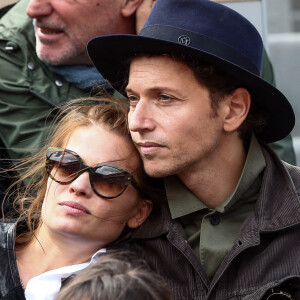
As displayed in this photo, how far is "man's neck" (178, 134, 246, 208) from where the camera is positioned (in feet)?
9.33

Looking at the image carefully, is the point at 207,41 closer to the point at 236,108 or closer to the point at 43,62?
the point at 236,108

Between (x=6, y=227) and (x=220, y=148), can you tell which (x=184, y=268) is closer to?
(x=220, y=148)

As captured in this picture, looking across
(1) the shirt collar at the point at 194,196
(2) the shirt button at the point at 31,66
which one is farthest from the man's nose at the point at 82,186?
(2) the shirt button at the point at 31,66

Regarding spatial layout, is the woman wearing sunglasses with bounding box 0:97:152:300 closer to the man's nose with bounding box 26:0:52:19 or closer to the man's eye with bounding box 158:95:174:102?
the man's eye with bounding box 158:95:174:102

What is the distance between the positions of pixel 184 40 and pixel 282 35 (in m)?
1.92

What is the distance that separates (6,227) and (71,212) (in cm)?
36

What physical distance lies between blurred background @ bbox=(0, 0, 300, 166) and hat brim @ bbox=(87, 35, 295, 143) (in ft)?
4.71

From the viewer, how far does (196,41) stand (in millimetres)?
2645

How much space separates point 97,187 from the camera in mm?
2742

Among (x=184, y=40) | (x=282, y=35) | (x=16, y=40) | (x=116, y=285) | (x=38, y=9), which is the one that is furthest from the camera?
(x=282, y=35)

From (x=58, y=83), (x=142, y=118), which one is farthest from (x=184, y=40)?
(x=58, y=83)

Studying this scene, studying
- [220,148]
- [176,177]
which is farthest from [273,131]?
[176,177]

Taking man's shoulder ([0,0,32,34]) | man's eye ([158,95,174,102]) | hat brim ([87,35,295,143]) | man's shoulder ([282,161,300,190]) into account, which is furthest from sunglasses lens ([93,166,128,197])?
man's shoulder ([0,0,32,34])

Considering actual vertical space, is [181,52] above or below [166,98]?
above
